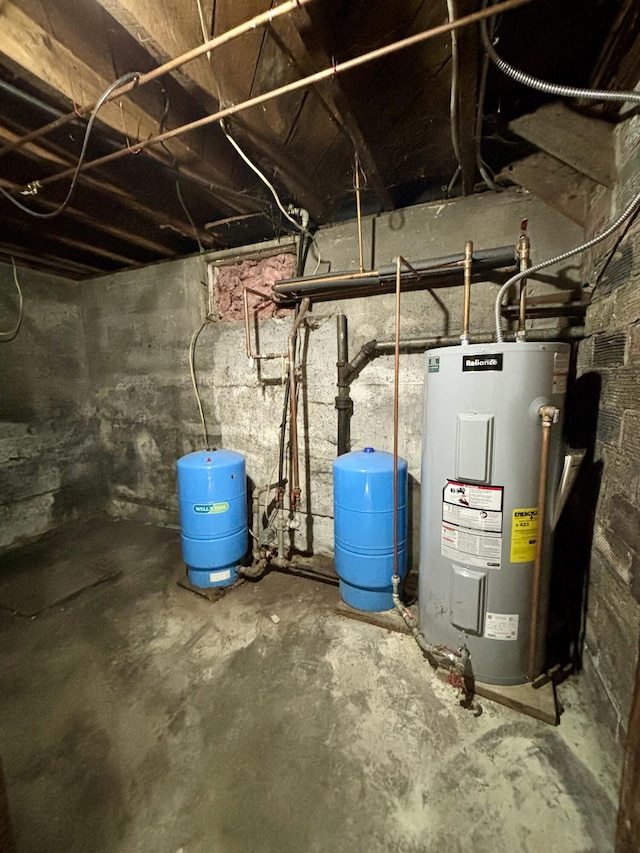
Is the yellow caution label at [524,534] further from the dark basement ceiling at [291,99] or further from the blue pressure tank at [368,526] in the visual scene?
the dark basement ceiling at [291,99]

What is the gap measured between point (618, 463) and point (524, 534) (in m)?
0.47

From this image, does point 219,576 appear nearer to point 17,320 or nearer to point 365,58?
point 365,58

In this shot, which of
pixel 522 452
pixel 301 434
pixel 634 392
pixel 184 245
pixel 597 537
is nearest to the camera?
pixel 634 392

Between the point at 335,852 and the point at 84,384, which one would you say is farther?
the point at 84,384

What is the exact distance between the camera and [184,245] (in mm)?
3082

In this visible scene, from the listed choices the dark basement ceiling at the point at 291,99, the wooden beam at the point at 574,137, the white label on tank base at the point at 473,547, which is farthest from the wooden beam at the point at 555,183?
the white label on tank base at the point at 473,547

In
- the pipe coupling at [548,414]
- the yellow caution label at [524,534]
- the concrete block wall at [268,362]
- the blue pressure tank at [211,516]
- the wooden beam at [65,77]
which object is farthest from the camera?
the blue pressure tank at [211,516]

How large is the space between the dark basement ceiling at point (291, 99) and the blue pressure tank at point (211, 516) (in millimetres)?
1784

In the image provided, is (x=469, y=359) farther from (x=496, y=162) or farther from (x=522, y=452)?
(x=496, y=162)

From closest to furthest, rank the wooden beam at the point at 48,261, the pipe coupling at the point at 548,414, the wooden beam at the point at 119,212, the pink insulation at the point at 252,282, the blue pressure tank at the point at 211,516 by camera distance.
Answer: the pipe coupling at the point at 548,414 < the wooden beam at the point at 119,212 < the blue pressure tank at the point at 211,516 < the pink insulation at the point at 252,282 < the wooden beam at the point at 48,261

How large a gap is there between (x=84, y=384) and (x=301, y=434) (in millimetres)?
2804

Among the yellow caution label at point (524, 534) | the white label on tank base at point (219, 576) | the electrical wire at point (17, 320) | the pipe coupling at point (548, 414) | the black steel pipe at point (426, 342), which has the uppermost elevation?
the electrical wire at point (17, 320)

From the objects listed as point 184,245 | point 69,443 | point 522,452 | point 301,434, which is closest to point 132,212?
point 184,245

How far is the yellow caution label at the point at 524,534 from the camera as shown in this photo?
4.72ft
